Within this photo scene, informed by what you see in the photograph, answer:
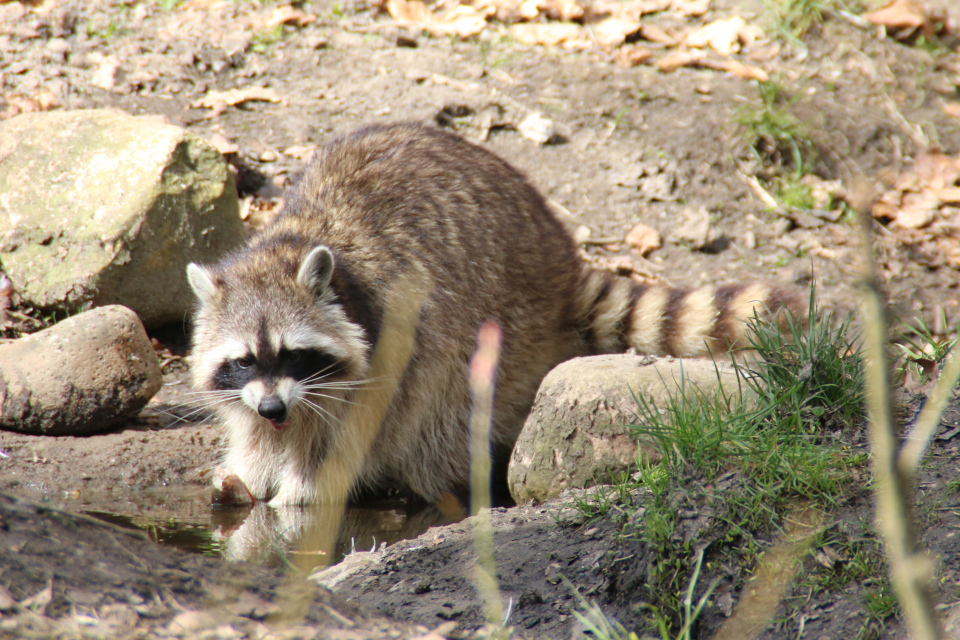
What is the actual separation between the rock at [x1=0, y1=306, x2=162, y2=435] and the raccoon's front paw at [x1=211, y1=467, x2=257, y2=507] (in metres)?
0.52

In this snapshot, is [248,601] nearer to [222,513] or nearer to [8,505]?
[8,505]

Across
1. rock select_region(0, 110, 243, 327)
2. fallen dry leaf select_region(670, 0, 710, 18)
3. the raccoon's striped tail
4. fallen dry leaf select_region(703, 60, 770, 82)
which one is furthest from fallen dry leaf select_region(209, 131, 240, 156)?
fallen dry leaf select_region(670, 0, 710, 18)

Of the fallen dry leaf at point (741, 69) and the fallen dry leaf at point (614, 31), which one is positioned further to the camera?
the fallen dry leaf at point (614, 31)

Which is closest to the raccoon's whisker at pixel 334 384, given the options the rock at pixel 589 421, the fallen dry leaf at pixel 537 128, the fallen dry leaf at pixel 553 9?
the rock at pixel 589 421

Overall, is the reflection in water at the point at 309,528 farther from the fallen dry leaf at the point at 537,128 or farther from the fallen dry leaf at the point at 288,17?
the fallen dry leaf at the point at 288,17

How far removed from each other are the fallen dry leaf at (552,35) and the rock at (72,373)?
11.1 feet

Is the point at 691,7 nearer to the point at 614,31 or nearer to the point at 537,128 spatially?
the point at 614,31

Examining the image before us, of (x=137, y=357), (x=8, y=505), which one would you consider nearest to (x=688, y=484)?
(x=8, y=505)

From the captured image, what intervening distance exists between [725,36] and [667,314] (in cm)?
280

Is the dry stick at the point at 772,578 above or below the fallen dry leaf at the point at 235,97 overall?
below

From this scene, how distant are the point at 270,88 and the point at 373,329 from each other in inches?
98.9

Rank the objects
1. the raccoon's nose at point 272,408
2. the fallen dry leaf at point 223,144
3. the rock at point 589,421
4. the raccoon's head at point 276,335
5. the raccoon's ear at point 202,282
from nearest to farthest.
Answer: the rock at point 589,421
the raccoon's nose at point 272,408
the raccoon's head at point 276,335
the raccoon's ear at point 202,282
the fallen dry leaf at point 223,144

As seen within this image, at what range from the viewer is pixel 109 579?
61.2 inches

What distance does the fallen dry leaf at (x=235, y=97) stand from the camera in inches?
197
